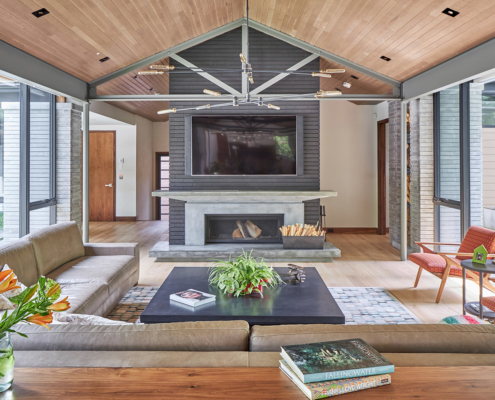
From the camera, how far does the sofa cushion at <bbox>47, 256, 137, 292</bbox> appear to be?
358 cm

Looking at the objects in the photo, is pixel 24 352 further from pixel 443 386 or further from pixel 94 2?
pixel 94 2

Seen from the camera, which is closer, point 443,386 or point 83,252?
point 443,386

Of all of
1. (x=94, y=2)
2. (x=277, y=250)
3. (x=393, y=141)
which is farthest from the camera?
(x=393, y=141)

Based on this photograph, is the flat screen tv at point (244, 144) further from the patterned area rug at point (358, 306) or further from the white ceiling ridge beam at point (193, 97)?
the patterned area rug at point (358, 306)

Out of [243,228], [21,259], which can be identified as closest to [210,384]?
[21,259]

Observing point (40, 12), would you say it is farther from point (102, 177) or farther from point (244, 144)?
point (102, 177)

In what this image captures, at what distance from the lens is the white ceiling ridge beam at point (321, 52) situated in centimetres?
611

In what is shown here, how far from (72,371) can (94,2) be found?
361 centimetres

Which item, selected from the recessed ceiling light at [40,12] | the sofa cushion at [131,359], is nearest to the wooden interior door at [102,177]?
the recessed ceiling light at [40,12]

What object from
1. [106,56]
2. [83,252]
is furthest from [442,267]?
[106,56]

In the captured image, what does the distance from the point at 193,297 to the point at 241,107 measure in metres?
4.19

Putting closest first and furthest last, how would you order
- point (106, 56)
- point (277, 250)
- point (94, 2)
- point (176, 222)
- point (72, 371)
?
point (72, 371) → point (94, 2) → point (106, 56) → point (277, 250) → point (176, 222)

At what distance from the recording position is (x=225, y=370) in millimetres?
1295

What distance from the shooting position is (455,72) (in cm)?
467
